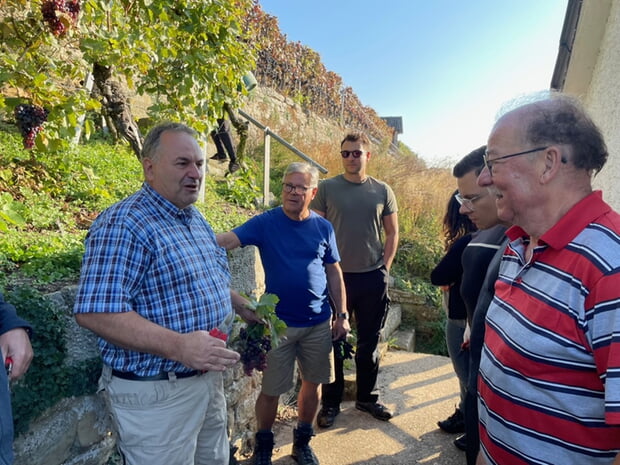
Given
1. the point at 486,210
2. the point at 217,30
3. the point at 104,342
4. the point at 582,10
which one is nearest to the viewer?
the point at 104,342

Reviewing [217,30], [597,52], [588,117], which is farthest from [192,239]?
[597,52]

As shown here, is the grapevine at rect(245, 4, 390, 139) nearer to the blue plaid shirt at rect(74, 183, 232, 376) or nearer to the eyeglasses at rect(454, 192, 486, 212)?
the eyeglasses at rect(454, 192, 486, 212)

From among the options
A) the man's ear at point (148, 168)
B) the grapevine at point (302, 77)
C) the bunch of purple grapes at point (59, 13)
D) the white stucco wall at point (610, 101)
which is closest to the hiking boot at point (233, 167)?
the bunch of purple grapes at point (59, 13)

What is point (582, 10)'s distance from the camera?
166 inches

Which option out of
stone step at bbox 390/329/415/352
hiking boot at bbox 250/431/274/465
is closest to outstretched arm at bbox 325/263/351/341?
hiking boot at bbox 250/431/274/465

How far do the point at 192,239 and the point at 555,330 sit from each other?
4.88 ft

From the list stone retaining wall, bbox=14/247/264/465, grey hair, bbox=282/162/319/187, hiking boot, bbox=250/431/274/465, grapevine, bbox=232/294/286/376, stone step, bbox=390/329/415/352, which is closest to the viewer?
stone retaining wall, bbox=14/247/264/465

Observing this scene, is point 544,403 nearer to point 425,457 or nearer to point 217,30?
point 425,457

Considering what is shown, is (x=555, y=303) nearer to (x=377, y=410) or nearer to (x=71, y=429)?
(x=71, y=429)

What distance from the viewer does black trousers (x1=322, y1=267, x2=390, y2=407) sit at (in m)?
3.46

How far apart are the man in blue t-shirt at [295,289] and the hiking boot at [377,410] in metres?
0.89

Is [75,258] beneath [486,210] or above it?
beneath

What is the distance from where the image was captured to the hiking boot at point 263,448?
279 cm

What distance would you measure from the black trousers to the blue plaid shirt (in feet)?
5.99
